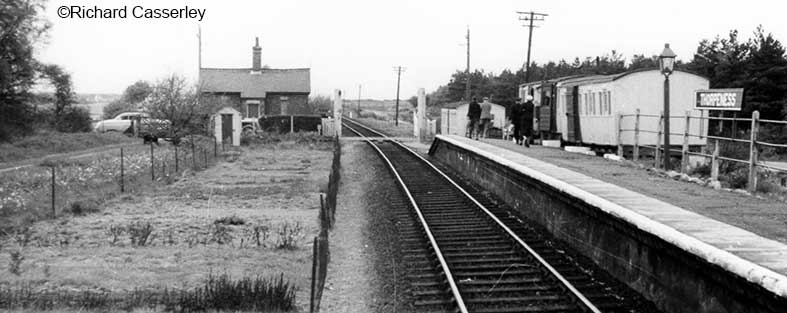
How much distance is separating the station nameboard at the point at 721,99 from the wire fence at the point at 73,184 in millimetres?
13192

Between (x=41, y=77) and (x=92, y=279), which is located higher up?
(x=41, y=77)

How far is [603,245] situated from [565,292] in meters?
1.61

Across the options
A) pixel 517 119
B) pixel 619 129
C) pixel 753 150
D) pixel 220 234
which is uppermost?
pixel 517 119

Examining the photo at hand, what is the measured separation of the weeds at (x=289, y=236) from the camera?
12773 millimetres

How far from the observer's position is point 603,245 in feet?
36.3

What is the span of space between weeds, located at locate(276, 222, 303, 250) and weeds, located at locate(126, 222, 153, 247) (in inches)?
76.2

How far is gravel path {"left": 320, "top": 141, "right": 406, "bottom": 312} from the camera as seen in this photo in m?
9.89

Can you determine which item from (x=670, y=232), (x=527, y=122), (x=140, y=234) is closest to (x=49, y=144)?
(x=527, y=122)

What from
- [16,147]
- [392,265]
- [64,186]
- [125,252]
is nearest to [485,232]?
[392,265]

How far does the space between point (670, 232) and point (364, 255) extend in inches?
194

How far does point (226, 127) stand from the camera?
41781mm

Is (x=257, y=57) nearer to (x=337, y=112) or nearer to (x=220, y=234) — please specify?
(x=337, y=112)

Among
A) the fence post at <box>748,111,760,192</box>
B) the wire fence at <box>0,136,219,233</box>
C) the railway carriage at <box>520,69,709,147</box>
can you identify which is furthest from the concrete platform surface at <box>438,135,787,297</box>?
the railway carriage at <box>520,69,709,147</box>

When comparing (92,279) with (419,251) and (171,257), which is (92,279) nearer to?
(171,257)
